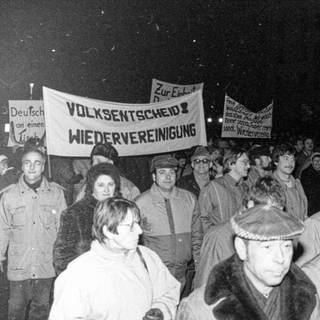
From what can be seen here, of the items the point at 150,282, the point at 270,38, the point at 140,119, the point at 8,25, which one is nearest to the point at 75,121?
the point at 140,119

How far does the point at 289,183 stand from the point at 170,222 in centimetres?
190

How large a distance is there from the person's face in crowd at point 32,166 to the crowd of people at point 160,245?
10 millimetres

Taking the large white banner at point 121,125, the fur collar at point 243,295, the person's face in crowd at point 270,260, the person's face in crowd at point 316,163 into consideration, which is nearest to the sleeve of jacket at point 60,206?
the large white banner at point 121,125

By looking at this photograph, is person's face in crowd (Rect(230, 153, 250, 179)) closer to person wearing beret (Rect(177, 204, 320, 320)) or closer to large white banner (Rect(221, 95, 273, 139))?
person wearing beret (Rect(177, 204, 320, 320))

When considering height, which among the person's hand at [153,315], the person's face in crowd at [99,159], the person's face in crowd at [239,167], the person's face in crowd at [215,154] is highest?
the person's face in crowd at [215,154]

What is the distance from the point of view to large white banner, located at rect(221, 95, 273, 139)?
10797 millimetres

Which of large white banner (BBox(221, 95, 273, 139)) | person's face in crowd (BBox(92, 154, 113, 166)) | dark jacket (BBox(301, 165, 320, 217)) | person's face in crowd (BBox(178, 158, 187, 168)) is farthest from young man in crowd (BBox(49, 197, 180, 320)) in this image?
large white banner (BBox(221, 95, 273, 139))

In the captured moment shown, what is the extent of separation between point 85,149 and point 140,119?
1.16m

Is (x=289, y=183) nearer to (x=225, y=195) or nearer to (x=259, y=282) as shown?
(x=225, y=195)

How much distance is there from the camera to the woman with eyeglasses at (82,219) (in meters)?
4.14

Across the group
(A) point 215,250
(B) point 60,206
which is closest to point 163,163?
(B) point 60,206

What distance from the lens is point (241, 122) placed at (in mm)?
11117

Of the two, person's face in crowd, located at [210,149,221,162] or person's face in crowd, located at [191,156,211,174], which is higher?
person's face in crowd, located at [210,149,221,162]

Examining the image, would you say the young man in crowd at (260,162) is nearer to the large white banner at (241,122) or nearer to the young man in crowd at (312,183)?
the young man in crowd at (312,183)
